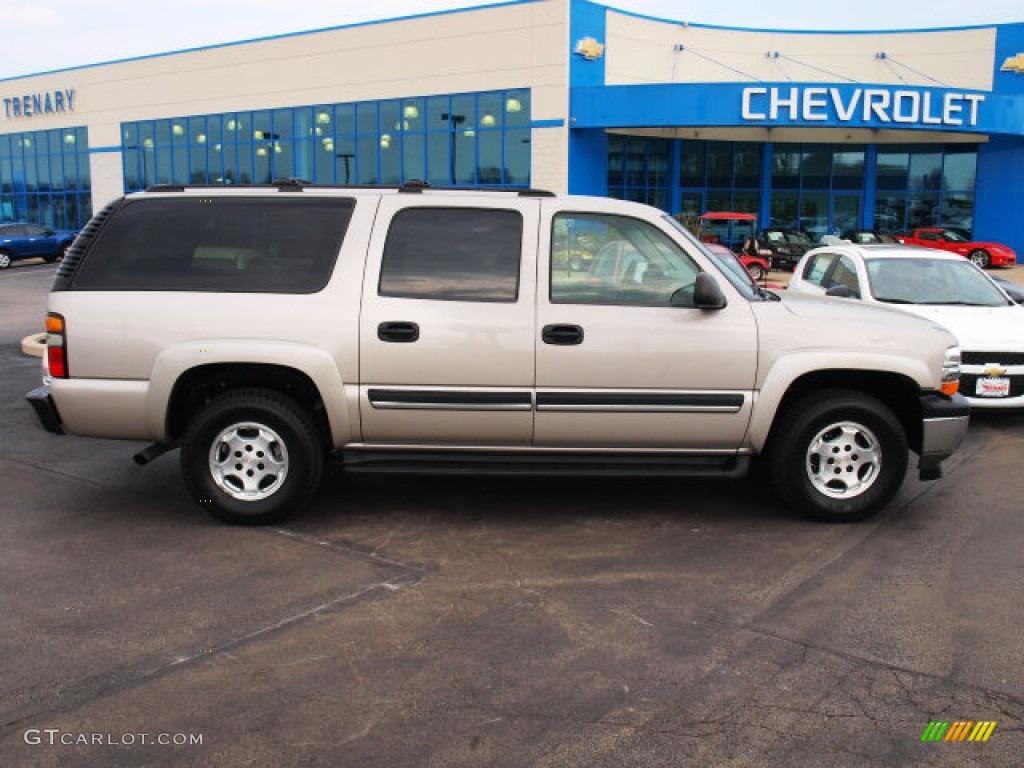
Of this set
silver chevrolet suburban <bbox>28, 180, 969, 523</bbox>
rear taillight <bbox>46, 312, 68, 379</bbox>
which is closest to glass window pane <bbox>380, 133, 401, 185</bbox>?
silver chevrolet suburban <bbox>28, 180, 969, 523</bbox>

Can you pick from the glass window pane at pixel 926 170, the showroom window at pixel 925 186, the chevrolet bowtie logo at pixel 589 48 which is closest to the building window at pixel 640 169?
the chevrolet bowtie logo at pixel 589 48

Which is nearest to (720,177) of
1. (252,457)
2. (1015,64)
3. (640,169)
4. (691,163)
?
(691,163)

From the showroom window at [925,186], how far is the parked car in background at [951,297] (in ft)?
96.4

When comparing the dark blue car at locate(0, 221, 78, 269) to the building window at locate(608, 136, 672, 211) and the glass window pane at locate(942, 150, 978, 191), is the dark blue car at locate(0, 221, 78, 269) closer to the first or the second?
the building window at locate(608, 136, 672, 211)

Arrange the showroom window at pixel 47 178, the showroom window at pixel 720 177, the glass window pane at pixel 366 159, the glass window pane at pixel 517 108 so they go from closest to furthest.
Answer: the glass window pane at pixel 517 108 → the glass window pane at pixel 366 159 → the showroom window at pixel 720 177 → the showroom window at pixel 47 178

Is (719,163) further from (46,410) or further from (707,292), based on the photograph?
(46,410)

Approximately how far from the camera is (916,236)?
33469 millimetres

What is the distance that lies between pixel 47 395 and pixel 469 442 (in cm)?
247

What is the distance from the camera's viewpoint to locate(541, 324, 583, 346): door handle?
208 inches

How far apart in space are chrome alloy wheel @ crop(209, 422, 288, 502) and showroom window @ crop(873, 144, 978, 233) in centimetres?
3624

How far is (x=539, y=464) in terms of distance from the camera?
18.0 ft

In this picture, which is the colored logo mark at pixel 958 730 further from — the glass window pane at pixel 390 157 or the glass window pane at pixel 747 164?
the glass window pane at pixel 747 164

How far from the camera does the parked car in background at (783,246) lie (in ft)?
98.1

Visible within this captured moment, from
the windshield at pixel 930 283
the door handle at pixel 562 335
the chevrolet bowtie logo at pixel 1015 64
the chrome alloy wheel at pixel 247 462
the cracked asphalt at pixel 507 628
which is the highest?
the chevrolet bowtie logo at pixel 1015 64
